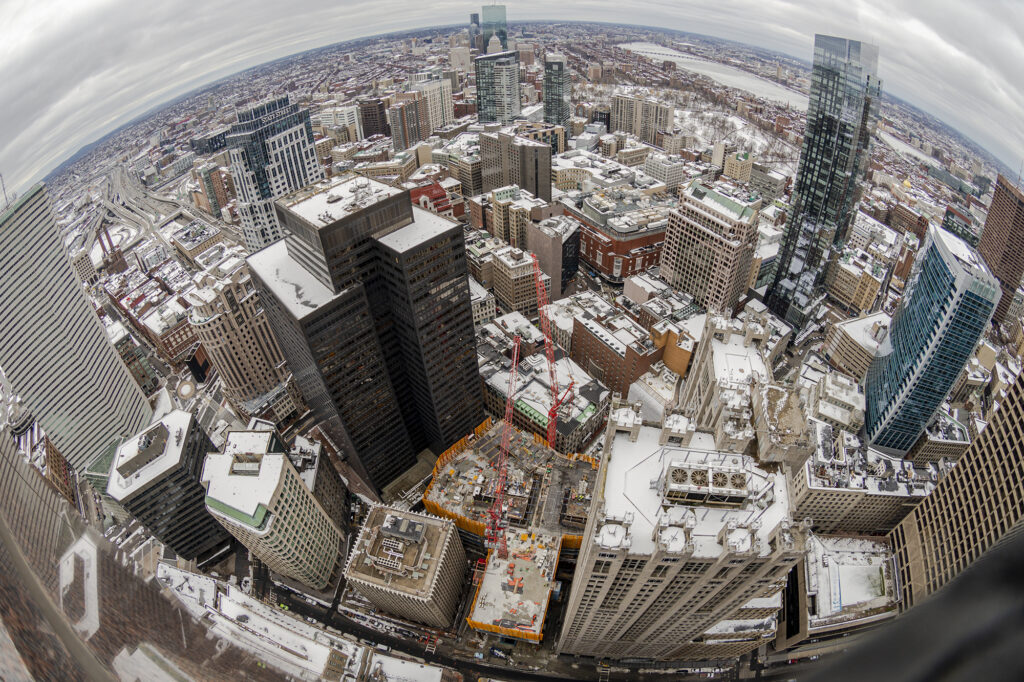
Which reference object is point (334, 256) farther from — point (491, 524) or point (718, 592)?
point (718, 592)

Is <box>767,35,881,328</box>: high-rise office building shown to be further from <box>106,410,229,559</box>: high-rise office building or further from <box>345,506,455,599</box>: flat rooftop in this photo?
<box>106,410,229,559</box>: high-rise office building

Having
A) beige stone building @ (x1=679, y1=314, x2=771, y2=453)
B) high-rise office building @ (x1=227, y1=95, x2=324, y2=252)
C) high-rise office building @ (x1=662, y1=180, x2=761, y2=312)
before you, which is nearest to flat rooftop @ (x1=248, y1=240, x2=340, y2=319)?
beige stone building @ (x1=679, y1=314, x2=771, y2=453)

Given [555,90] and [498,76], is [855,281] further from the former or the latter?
[498,76]

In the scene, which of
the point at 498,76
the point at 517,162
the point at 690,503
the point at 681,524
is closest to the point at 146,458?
the point at 681,524

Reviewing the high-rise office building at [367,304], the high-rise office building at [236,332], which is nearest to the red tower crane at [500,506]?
the high-rise office building at [367,304]

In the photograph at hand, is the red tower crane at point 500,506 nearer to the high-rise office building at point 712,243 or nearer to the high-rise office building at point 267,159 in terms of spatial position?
the high-rise office building at point 712,243
